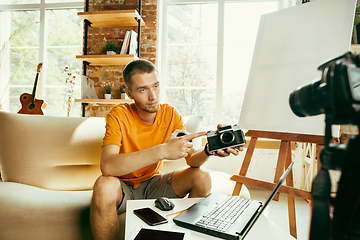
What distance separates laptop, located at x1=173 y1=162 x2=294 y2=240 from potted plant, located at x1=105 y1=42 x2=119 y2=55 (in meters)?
2.40

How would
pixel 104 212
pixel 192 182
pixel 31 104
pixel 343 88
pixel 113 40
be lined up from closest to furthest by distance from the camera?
pixel 343 88 → pixel 104 212 → pixel 192 182 → pixel 31 104 → pixel 113 40

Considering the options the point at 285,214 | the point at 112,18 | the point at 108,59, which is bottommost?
the point at 285,214

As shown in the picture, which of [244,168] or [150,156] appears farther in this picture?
[244,168]

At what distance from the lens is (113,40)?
9.79ft

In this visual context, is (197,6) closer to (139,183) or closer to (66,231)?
(139,183)

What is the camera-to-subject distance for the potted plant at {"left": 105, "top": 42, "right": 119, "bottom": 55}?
278 centimetres

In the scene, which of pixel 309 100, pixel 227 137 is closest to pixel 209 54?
pixel 227 137

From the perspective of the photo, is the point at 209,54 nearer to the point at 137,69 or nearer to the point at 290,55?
the point at 290,55

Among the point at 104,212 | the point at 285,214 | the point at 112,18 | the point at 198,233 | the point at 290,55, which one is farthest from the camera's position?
the point at 112,18

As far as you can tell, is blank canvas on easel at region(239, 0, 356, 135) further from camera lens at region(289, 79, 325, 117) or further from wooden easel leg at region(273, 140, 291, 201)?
camera lens at region(289, 79, 325, 117)

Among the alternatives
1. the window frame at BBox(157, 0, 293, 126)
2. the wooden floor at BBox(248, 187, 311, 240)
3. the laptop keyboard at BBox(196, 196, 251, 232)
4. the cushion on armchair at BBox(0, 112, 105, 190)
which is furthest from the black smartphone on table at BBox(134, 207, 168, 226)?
the window frame at BBox(157, 0, 293, 126)

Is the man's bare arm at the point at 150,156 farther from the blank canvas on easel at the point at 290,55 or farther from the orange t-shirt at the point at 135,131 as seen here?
the blank canvas on easel at the point at 290,55

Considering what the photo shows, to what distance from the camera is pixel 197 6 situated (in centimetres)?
309

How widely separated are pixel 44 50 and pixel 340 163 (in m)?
3.85
